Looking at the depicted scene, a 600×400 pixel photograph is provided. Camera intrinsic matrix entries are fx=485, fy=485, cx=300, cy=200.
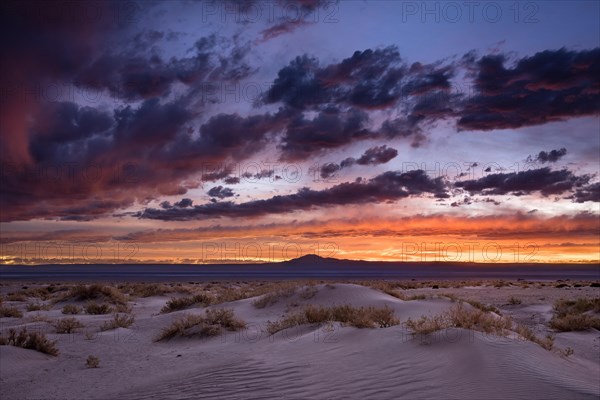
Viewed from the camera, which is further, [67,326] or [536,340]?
[67,326]

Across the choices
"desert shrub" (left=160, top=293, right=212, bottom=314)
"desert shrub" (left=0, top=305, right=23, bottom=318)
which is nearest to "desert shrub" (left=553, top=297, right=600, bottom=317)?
"desert shrub" (left=160, top=293, right=212, bottom=314)

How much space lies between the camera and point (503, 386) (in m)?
7.24

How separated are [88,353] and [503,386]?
34.0ft

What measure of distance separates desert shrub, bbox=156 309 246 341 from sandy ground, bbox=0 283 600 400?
328mm

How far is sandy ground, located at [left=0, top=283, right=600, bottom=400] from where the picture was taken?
748 cm

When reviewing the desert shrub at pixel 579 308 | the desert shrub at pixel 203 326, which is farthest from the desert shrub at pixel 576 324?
the desert shrub at pixel 203 326

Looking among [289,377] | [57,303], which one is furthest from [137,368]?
[57,303]

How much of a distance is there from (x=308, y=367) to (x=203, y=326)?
6580 millimetres

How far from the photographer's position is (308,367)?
9.02m

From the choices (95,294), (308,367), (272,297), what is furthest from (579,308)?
(95,294)

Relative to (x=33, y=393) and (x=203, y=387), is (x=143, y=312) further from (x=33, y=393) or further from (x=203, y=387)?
(x=203, y=387)

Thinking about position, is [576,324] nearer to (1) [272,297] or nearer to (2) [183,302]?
(1) [272,297]

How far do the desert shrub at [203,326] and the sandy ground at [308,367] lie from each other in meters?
0.33

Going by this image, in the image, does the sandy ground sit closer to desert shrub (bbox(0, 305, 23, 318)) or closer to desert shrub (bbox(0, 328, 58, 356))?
desert shrub (bbox(0, 328, 58, 356))
